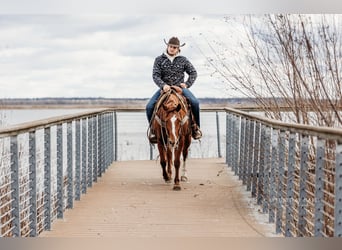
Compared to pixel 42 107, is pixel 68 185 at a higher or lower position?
lower

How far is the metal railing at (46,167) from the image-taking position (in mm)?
3656

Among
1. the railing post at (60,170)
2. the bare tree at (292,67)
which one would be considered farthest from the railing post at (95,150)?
the railing post at (60,170)

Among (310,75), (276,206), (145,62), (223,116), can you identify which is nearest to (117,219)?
(276,206)

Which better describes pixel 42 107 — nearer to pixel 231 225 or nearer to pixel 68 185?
pixel 68 185

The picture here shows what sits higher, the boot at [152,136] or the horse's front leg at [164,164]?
the boot at [152,136]

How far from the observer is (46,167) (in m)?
4.41

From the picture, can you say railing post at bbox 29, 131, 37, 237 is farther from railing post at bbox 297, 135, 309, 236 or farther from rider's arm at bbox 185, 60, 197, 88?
rider's arm at bbox 185, 60, 197, 88

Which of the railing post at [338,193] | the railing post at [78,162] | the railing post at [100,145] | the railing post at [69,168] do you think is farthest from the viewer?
the railing post at [100,145]

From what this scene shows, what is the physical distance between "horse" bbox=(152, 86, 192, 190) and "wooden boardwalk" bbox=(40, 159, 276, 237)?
0.25 m

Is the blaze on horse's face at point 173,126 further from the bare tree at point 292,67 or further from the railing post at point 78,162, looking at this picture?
the railing post at point 78,162

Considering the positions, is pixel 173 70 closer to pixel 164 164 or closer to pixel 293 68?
pixel 164 164

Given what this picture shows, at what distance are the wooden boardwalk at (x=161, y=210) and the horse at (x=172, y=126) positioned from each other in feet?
0.81

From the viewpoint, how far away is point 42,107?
267 inches
